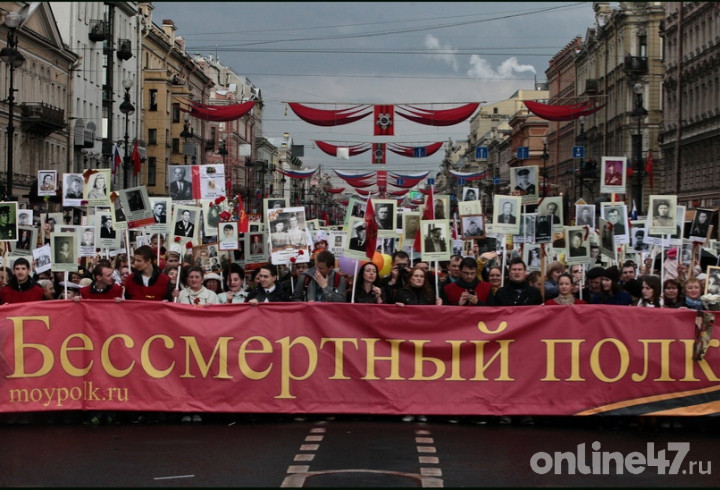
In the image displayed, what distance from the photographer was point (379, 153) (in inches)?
1897

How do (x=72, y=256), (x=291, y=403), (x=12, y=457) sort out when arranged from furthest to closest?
(x=72, y=256) → (x=291, y=403) → (x=12, y=457)

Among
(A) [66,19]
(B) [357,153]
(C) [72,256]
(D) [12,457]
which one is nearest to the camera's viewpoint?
(D) [12,457]

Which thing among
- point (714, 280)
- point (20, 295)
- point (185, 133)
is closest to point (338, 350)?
point (20, 295)

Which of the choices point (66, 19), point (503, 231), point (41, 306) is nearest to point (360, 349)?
point (41, 306)

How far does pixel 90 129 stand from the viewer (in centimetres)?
6919

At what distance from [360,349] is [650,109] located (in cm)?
7048

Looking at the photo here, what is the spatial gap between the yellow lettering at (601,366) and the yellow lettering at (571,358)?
0.14 metres

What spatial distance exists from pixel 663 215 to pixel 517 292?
6.04 m

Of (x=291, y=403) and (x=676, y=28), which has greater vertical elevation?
(x=676, y=28)

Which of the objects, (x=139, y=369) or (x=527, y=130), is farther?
(x=527, y=130)

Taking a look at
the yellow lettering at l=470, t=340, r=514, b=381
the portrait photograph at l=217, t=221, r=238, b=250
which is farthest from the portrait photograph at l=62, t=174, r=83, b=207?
the yellow lettering at l=470, t=340, r=514, b=381

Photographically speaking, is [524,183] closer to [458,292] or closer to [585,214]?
[585,214]

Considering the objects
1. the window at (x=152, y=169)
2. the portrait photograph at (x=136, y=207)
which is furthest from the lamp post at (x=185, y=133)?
the portrait photograph at (x=136, y=207)

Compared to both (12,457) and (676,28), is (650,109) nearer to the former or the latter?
(676,28)
